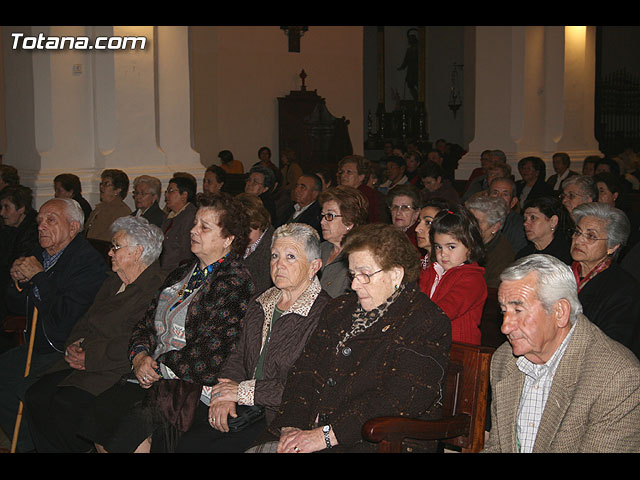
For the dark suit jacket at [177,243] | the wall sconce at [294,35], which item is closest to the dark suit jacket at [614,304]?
the dark suit jacket at [177,243]

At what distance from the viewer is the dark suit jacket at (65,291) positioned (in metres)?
4.10

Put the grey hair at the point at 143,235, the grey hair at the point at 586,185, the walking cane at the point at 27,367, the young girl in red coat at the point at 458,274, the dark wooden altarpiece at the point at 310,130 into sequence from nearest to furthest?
1. the young girl in red coat at the point at 458,274
2. the grey hair at the point at 143,235
3. the walking cane at the point at 27,367
4. the grey hair at the point at 586,185
5. the dark wooden altarpiece at the point at 310,130

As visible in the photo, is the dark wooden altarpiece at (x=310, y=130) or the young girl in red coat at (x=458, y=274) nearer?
the young girl in red coat at (x=458, y=274)

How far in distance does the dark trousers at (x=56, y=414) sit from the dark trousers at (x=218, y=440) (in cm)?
66

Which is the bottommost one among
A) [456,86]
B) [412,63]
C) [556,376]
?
[556,376]

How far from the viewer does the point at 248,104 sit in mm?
15031

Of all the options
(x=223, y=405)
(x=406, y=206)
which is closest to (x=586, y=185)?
(x=406, y=206)

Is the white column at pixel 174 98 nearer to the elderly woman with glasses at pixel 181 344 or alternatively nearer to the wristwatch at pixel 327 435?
the elderly woman with glasses at pixel 181 344

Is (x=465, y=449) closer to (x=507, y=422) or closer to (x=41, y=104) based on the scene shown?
(x=507, y=422)

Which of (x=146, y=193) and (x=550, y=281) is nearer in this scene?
(x=550, y=281)

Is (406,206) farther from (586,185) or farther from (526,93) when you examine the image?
(526,93)

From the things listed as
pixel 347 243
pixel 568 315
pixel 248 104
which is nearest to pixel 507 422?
pixel 568 315

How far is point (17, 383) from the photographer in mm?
4160

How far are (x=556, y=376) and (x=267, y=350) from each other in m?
1.29
